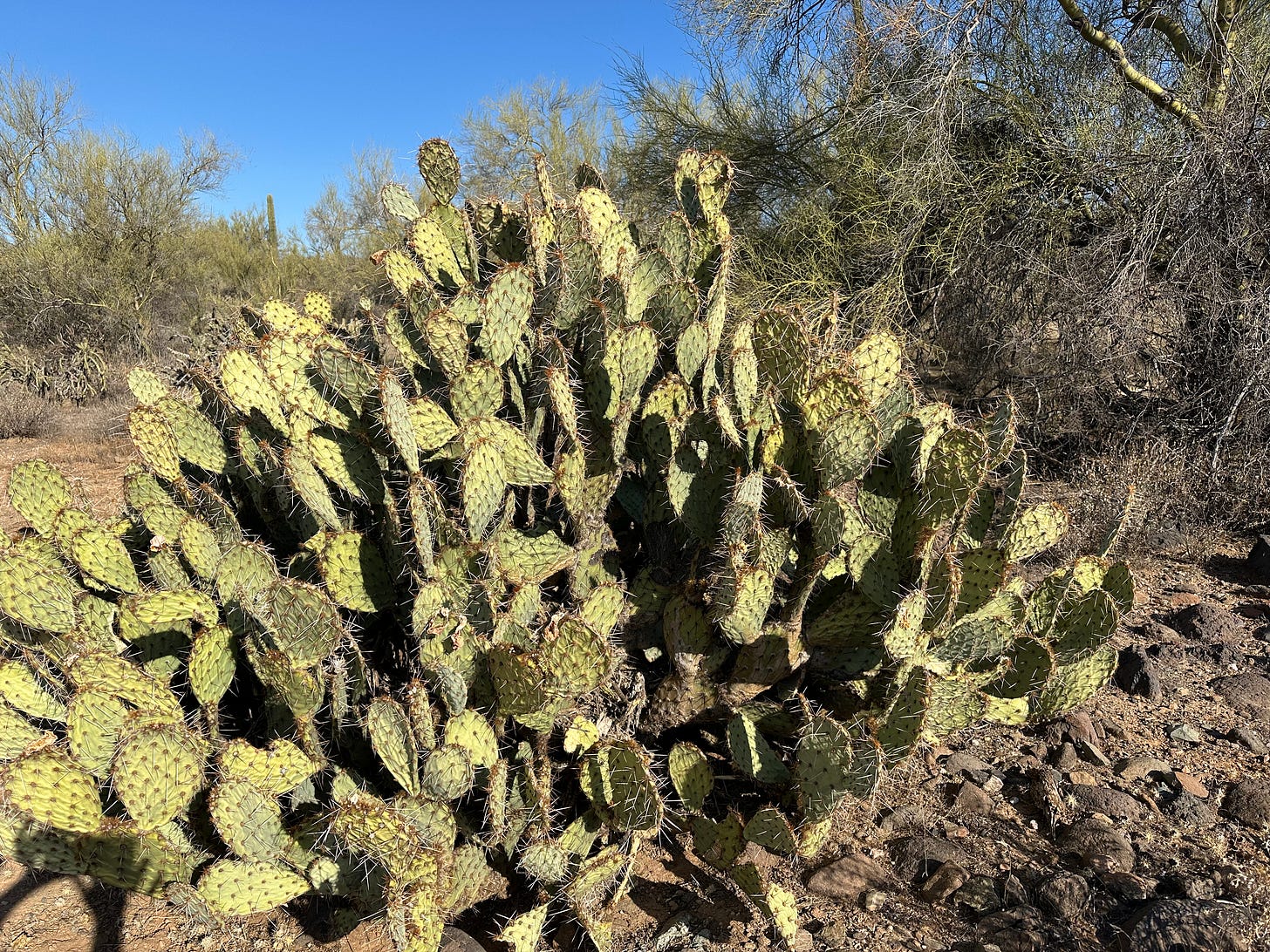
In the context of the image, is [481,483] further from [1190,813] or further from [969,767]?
[1190,813]

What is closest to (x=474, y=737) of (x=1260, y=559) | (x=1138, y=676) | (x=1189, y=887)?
(x=1189, y=887)

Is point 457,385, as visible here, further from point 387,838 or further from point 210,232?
point 210,232

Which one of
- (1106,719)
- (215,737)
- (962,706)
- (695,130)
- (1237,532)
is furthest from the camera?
(695,130)

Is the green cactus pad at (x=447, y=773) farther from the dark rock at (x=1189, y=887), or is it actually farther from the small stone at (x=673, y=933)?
the dark rock at (x=1189, y=887)

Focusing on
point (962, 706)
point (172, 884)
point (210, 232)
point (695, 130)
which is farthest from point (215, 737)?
point (210, 232)

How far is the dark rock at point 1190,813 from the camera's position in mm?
2803

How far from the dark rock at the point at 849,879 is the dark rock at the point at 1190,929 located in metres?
0.65

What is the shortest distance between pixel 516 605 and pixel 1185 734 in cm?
270

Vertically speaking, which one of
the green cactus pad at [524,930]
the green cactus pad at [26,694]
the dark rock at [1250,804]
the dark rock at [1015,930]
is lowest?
the dark rock at [1250,804]

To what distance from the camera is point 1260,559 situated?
4613 millimetres

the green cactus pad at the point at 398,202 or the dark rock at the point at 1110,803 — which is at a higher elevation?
the green cactus pad at the point at 398,202

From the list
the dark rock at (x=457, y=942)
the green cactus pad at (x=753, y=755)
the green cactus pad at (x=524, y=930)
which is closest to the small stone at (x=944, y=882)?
the green cactus pad at (x=753, y=755)

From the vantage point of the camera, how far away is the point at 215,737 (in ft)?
7.89

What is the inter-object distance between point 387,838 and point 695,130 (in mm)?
8622
